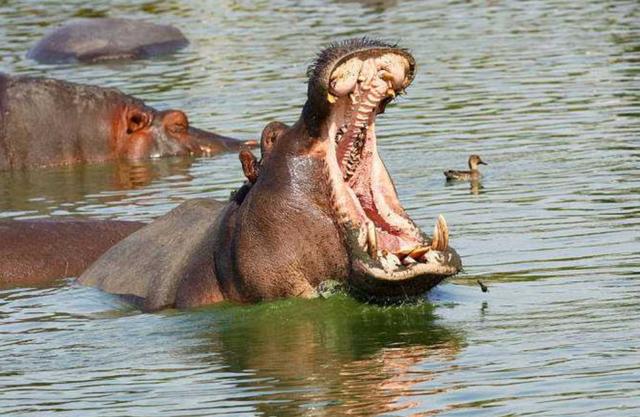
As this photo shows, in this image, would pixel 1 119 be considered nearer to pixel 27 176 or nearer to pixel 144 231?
pixel 27 176

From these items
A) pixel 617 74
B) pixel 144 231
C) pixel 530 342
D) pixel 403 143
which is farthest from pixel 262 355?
pixel 617 74

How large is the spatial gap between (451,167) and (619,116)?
1864 mm

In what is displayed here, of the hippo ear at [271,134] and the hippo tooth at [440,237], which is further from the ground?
the hippo ear at [271,134]

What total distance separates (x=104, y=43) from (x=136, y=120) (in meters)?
6.49

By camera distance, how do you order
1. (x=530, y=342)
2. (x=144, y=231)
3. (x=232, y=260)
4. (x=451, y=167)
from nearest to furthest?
1. (x=530, y=342)
2. (x=232, y=260)
3. (x=144, y=231)
4. (x=451, y=167)

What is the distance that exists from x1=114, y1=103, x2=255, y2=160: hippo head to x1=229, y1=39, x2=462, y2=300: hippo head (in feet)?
→ 25.5

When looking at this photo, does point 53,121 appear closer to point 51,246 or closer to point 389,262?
point 51,246

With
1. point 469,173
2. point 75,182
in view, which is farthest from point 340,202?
point 75,182

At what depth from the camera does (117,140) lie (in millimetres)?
16156

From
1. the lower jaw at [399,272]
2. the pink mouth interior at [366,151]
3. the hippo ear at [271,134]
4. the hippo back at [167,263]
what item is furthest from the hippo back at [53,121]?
the lower jaw at [399,272]

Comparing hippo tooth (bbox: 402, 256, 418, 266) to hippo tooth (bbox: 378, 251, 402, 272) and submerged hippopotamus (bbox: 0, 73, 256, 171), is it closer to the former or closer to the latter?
hippo tooth (bbox: 378, 251, 402, 272)

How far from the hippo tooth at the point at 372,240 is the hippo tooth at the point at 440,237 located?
0.81 ft

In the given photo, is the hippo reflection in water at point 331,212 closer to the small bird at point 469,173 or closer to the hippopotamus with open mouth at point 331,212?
the hippopotamus with open mouth at point 331,212

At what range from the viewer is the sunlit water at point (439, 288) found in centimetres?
677
